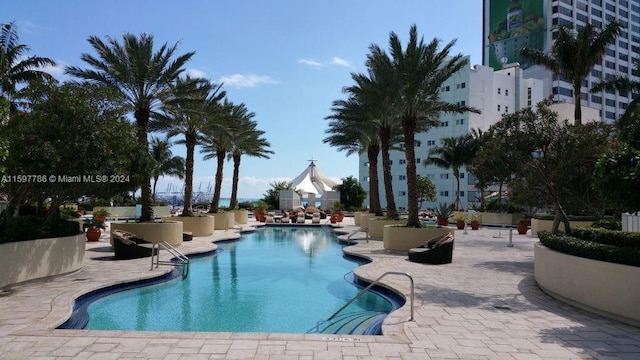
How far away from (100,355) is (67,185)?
6.76m

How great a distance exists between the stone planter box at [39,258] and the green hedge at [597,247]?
37.1 feet

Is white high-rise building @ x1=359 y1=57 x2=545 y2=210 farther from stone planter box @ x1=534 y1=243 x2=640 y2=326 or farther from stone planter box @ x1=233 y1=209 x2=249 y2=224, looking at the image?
stone planter box @ x1=534 y1=243 x2=640 y2=326

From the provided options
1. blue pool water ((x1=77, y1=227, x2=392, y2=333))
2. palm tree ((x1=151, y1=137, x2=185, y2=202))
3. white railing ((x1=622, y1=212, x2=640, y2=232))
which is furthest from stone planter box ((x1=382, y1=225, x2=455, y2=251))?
palm tree ((x1=151, y1=137, x2=185, y2=202))

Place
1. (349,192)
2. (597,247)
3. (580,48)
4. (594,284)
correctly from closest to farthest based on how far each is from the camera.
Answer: (594,284) → (597,247) → (580,48) → (349,192)

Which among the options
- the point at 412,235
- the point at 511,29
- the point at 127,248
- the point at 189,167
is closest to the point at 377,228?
the point at 412,235

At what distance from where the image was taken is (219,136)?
2719cm

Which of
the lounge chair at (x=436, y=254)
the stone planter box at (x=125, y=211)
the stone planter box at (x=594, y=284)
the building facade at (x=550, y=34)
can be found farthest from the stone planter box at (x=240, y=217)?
the building facade at (x=550, y=34)

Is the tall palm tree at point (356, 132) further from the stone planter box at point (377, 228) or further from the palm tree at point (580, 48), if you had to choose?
the palm tree at point (580, 48)

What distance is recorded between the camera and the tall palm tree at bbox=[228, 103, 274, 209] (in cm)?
3033

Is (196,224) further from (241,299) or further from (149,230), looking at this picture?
(241,299)

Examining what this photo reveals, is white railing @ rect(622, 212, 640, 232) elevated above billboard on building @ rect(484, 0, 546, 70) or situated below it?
below

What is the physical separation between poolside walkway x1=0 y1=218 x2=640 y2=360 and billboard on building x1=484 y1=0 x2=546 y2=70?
90.0 m

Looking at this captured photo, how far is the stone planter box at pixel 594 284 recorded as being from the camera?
7.15m

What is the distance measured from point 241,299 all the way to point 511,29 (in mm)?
105141
